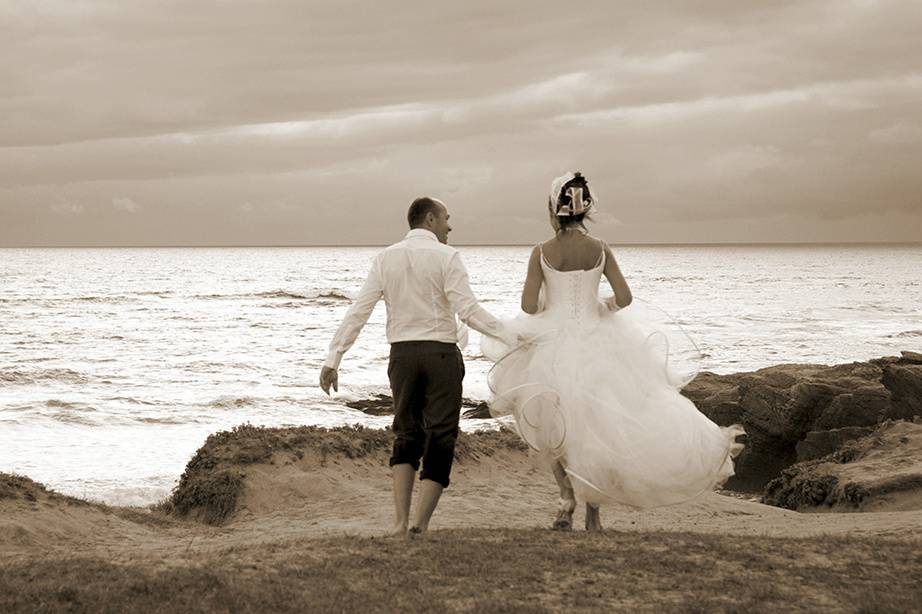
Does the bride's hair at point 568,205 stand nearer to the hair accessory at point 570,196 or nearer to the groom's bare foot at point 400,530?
the hair accessory at point 570,196

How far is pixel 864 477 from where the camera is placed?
39.1 ft

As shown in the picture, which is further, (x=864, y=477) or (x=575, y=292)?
(x=864, y=477)

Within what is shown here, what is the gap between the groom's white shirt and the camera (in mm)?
7332

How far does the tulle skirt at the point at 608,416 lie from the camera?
7.49 metres

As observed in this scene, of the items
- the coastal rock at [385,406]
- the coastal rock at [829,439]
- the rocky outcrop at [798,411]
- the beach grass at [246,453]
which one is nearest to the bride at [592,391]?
the beach grass at [246,453]

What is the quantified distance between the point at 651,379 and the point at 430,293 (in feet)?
6.11

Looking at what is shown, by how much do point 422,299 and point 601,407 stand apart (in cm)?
156

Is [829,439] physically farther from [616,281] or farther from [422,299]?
[422,299]

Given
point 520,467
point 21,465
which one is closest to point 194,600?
point 520,467

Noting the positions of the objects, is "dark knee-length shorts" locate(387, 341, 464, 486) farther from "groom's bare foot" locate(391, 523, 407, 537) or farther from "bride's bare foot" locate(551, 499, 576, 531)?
"bride's bare foot" locate(551, 499, 576, 531)

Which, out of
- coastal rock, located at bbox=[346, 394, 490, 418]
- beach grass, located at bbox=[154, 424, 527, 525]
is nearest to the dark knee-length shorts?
beach grass, located at bbox=[154, 424, 527, 525]

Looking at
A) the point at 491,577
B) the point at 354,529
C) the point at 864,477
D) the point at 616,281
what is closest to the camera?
the point at 491,577

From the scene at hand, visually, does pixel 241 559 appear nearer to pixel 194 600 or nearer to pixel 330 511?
pixel 194 600

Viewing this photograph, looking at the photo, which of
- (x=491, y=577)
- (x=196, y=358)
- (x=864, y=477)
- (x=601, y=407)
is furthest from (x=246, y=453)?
(x=196, y=358)
